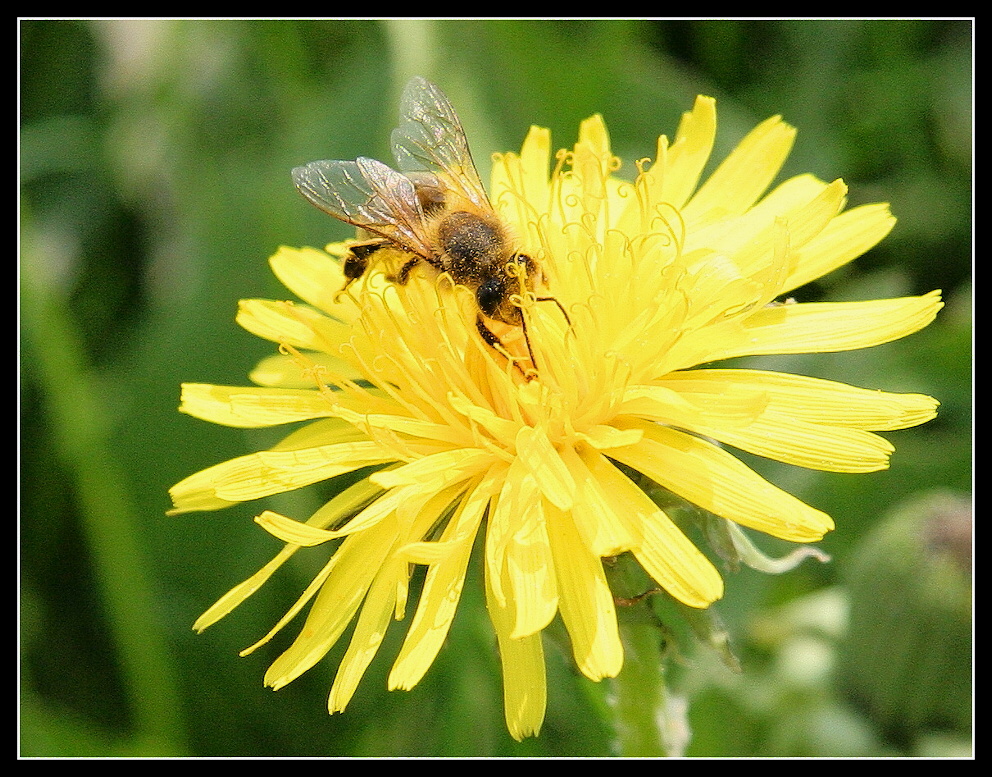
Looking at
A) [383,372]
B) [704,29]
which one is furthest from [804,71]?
[383,372]

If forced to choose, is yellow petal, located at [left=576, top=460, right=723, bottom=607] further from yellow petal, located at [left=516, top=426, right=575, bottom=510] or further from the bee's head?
the bee's head

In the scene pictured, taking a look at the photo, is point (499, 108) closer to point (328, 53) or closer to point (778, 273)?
point (328, 53)

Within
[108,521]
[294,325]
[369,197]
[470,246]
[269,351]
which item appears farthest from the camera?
[269,351]

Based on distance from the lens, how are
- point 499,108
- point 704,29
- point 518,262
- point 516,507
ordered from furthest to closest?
point 704,29
point 499,108
point 518,262
point 516,507

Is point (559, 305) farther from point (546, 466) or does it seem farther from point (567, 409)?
point (546, 466)

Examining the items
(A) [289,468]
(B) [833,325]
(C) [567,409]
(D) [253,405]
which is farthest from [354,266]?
(B) [833,325]

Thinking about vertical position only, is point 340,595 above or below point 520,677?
above

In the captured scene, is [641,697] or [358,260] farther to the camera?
[358,260]

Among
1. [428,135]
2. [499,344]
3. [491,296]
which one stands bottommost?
[499,344]
